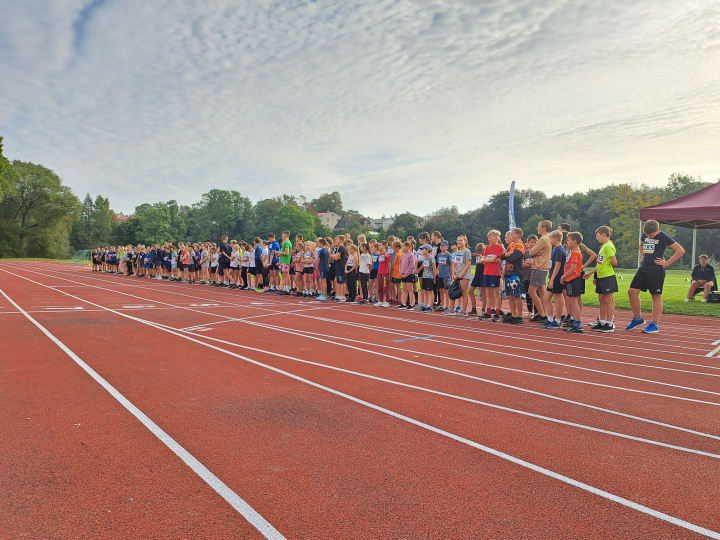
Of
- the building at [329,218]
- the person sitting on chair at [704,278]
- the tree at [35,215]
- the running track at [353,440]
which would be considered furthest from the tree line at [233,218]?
the running track at [353,440]

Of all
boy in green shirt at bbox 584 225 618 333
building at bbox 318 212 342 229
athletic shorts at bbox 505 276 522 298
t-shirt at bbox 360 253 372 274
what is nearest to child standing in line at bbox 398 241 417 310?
t-shirt at bbox 360 253 372 274

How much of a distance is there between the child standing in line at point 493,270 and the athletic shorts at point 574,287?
4.97 feet

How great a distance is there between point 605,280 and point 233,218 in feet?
299

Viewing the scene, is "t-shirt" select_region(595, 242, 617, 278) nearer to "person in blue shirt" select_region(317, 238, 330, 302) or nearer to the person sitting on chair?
the person sitting on chair

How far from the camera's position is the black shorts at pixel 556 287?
9172 millimetres

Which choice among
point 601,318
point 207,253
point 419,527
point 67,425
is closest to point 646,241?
point 601,318

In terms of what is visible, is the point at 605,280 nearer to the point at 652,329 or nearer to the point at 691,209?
the point at 652,329

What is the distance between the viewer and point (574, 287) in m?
8.90

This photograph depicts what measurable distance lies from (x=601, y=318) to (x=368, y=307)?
5665 mm

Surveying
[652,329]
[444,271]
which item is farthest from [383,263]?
[652,329]

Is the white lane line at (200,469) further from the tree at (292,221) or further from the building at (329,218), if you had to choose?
the building at (329,218)

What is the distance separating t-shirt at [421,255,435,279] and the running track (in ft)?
15.9

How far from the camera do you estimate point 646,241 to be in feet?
29.1

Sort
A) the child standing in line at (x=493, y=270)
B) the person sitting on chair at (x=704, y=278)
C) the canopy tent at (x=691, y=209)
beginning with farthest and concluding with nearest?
the person sitting on chair at (x=704, y=278) → the canopy tent at (x=691, y=209) → the child standing in line at (x=493, y=270)
